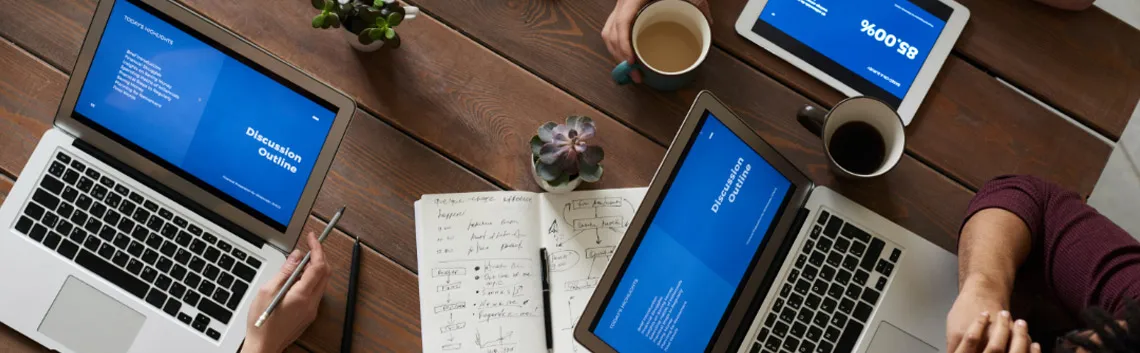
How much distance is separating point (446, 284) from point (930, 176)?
2.47ft

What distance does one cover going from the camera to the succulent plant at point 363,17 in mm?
1099

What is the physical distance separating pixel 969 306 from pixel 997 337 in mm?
88

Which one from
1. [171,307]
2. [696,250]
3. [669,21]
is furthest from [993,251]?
[171,307]

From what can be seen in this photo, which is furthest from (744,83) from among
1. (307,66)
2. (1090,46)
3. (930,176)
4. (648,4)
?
(307,66)

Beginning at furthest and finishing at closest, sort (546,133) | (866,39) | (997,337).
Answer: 1. (866,39)
2. (546,133)
3. (997,337)

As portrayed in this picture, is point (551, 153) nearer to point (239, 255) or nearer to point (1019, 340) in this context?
Result: point (239, 255)

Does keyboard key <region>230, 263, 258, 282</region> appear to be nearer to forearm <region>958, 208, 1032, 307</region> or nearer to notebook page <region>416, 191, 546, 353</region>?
notebook page <region>416, 191, 546, 353</region>

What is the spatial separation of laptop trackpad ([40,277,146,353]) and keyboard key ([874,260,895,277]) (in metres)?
1.05

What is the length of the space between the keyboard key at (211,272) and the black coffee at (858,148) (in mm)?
890

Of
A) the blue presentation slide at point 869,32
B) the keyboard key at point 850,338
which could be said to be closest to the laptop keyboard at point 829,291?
the keyboard key at point 850,338

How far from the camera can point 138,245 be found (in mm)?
1128

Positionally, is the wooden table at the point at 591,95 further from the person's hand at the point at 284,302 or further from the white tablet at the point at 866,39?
the person's hand at the point at 284,302

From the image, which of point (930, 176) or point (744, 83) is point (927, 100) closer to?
point (930, 176)

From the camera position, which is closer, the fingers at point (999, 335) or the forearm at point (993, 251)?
the fingers at point (999, 335)
